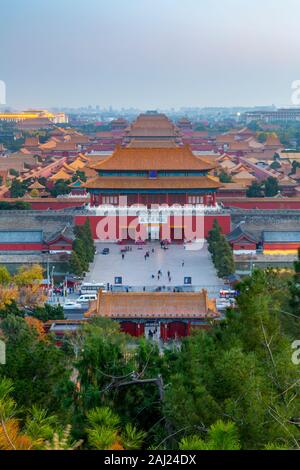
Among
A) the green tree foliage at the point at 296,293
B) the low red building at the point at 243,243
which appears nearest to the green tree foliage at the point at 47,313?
the green tree foliage at the point at 296,293

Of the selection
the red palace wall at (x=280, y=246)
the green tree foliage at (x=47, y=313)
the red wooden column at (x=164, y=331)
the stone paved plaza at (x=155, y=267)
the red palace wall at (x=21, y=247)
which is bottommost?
the stone paved plaza at (x=155, y=267)

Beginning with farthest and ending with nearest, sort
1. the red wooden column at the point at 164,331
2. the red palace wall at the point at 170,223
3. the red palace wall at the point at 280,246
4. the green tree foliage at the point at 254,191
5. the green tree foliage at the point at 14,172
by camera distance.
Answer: the green tree foliage at the point at 14,172, the green tree foliage at the point at 254,191, the red palace wall at the point at 170,223, the red palace wall at the point at 280,246, the red wooden column at the point at 164,331

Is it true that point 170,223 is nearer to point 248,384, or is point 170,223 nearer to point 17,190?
point 17,190

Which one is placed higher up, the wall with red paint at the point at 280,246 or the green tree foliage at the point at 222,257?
the green tree foliage at the point at 222,257

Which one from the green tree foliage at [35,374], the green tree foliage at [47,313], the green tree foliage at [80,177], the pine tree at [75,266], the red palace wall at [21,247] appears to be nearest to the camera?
the green tree foliage at [35,374]

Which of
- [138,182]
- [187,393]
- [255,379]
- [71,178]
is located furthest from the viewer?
[71,178]

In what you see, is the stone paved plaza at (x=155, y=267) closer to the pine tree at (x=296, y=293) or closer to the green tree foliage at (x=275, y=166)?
the pine tree at (x=296, y=293)
